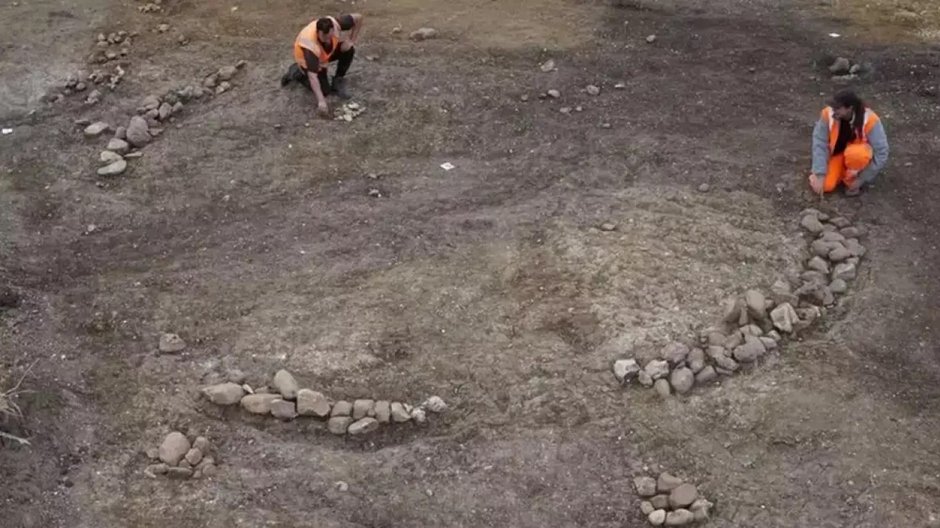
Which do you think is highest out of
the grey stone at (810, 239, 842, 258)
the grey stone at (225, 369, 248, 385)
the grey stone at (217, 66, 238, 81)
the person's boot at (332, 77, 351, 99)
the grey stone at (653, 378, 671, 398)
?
the person's boot at (332, 77, 351, 99)

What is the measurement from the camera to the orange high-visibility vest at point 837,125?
22.0 feet

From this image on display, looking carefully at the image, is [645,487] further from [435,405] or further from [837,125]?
[837,125]

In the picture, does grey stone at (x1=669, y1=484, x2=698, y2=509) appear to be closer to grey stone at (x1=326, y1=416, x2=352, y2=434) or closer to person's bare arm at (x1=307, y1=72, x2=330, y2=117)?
grey stone at (x1=326, y1=416, x2=352, y2=434)

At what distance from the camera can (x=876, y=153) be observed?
6.82 m

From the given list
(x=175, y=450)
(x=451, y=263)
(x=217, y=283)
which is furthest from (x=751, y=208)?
(x=175, y=450)

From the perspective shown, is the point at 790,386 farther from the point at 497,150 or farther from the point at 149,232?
the point at 149,232

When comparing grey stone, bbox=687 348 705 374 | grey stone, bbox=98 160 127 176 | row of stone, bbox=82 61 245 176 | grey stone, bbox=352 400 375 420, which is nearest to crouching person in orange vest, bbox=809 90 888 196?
grey stone, bbox=687 348 705 374

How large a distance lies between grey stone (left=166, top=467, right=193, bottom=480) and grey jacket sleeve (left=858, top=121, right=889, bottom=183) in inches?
205

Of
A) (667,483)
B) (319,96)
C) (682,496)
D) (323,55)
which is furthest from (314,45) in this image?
(682,496)

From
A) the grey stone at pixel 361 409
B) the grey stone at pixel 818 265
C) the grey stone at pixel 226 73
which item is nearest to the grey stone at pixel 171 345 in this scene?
the grey stone at pixel 361 409

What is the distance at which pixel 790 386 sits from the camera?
548cm

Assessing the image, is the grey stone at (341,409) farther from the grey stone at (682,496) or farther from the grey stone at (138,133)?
the grey stone at (138,133)

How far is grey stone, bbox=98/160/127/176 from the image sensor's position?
7.63m

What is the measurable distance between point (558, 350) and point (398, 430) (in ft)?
3.74
